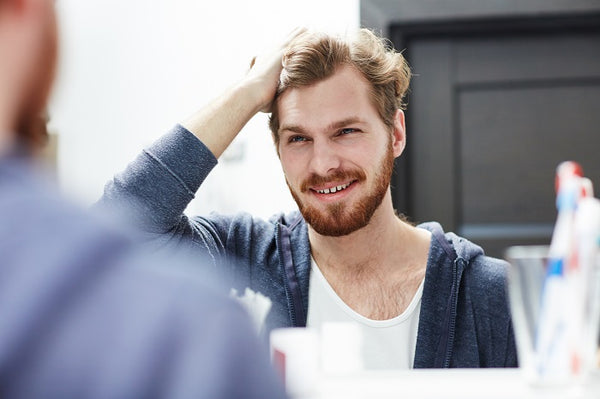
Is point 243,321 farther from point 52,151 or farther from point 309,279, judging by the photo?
point 52,151

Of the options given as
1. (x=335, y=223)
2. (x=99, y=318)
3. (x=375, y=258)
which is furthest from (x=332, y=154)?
(x=99, y=318)

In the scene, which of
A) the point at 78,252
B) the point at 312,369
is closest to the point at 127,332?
the point at 78,252

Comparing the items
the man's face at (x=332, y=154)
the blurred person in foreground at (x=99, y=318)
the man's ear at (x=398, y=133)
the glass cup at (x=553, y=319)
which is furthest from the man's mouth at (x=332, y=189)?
the blurred person in foreground at (x=99, y=318)

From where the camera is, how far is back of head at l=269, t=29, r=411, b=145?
4.58ft

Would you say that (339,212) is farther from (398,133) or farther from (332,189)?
(398,133)

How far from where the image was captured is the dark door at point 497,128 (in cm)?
202

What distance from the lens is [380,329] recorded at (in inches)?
51.3

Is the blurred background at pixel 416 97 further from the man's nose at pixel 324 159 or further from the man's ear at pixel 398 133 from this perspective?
the man's nose at pixel 324 159

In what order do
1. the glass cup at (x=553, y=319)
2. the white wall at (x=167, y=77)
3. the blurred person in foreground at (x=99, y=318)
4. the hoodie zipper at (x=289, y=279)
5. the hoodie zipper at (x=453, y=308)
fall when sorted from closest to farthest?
the blurred person in foreground at (x=99, y=318)
the glass cup at (x=553, y=319)
the hoodie zipper at (x=453, y=308)
the hoodie zipper at (x=289, y=279)
the white wall at (x=167, y=77)

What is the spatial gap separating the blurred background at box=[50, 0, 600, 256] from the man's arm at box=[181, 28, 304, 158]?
0.55 m

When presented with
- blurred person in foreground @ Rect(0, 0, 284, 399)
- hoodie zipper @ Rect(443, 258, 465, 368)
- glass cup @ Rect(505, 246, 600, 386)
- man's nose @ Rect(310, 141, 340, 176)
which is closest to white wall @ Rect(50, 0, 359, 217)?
man's nose @ Rect(310, 141, 340, 176)

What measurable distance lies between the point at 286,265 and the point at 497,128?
0.95 m

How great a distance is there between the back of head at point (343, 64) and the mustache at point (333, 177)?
139 millimetres

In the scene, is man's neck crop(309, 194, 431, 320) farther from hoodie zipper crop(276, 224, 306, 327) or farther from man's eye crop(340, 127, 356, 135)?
man's eye crop(340, 127, 356, 135)
